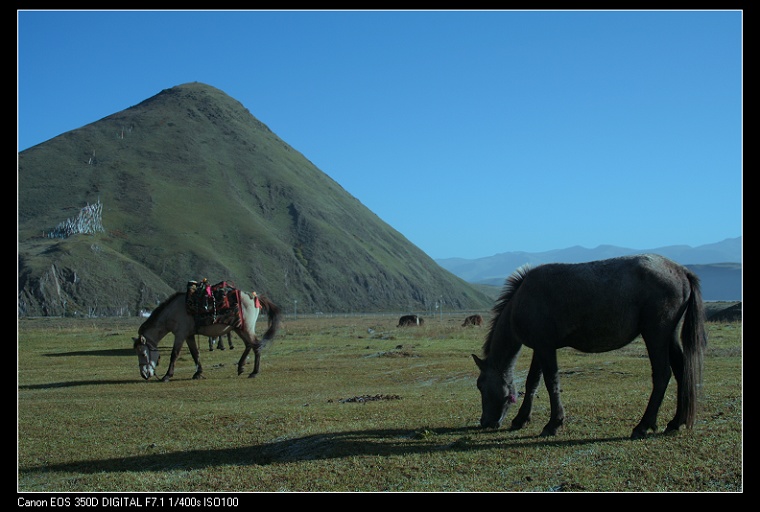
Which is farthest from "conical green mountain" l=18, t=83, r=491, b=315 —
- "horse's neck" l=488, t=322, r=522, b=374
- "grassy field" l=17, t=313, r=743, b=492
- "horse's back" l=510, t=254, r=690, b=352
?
"horse's back" l=510, t=254, r=690, b=352

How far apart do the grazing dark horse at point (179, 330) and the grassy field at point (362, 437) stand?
83 centimetres

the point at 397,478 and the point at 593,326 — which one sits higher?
the point at 593,326

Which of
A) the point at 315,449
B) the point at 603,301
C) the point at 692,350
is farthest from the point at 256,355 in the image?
the point at 692,350

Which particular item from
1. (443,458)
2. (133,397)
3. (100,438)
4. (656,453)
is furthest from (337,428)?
(133,397)

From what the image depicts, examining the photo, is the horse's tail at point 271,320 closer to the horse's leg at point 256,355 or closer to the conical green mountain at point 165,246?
the horse's leg at point 256,355

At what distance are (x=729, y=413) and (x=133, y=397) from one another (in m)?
14.4

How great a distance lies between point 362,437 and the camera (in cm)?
1152

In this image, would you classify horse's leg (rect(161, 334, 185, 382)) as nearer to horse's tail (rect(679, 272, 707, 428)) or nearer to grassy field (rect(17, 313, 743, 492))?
grassy field (rect(17, 313, 743, 492))

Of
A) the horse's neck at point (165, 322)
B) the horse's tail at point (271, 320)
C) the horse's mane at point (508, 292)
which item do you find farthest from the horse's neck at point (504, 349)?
the horse's neck at point (165, 322)

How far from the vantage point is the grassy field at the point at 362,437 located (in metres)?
8.92

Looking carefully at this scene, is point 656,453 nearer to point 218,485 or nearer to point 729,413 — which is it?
point 729,413

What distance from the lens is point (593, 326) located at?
10984mm

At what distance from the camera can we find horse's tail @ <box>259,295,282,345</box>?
77.2 feet

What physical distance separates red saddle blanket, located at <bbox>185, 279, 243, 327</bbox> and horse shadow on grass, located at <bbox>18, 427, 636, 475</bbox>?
11.1m
